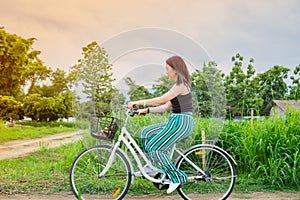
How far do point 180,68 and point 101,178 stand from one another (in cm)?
146

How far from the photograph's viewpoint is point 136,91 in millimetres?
4242

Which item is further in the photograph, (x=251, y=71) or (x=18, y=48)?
(x=251, y=71)

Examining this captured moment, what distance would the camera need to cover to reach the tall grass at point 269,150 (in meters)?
5.08

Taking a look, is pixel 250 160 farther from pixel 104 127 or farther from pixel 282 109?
pixel 282 109

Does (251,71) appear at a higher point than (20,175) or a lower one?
higher

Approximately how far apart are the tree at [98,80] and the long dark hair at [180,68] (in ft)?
2.39

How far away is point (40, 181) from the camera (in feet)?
17.8

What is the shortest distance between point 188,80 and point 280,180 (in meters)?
2.09

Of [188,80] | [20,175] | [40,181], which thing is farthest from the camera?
[20,175]

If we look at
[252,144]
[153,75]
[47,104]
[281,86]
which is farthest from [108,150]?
[281,86]

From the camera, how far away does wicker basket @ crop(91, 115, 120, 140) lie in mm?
3922

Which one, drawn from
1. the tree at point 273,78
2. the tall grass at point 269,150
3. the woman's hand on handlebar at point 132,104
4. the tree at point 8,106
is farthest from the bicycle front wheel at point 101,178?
the tree at point 273,78

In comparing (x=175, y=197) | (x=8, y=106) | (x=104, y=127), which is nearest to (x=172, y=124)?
(x=104, y=127)

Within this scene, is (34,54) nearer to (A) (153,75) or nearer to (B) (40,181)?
(B) (40,181)
